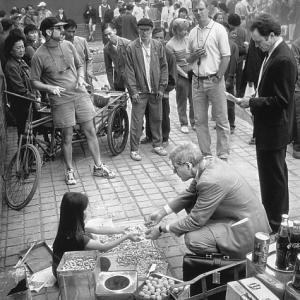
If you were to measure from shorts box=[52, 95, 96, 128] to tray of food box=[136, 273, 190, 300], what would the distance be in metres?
2.97

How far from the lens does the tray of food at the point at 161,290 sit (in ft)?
11.3

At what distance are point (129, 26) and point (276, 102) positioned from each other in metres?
10.4

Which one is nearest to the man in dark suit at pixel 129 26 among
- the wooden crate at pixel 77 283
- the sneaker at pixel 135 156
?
the sneaker at pixel 135 156

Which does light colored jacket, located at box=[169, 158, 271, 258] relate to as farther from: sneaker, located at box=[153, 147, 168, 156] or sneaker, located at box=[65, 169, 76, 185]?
sneaker, located at box=[153, 147, 168, 156]

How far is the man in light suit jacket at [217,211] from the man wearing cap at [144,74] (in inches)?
122

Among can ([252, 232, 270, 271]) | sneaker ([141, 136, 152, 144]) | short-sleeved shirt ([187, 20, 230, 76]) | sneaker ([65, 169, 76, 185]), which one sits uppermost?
short-sleeved shirt ([187, 20, 230, 76])

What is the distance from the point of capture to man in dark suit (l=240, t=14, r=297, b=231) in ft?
13.3

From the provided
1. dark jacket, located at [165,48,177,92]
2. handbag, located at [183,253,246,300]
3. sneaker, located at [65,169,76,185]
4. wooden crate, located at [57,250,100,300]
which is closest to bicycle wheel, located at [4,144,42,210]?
sneaker, located at [65,169,76,185]

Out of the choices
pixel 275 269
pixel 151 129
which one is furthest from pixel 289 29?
pixel 275 269

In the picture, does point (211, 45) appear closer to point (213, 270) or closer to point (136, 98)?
point (136, 98)

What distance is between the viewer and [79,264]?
3607mm


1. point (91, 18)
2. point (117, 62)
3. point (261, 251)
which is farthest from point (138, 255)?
point (91, 18)

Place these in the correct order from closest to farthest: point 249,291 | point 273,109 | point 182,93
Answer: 1. point 249,291
2. point 273,109
3. point 182,93

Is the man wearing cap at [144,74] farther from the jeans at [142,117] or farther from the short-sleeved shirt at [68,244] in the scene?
A: the short-sleeved shirt at [68,244]
